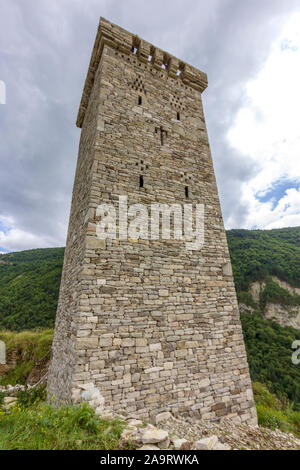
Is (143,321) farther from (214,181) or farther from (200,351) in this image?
(214,181)

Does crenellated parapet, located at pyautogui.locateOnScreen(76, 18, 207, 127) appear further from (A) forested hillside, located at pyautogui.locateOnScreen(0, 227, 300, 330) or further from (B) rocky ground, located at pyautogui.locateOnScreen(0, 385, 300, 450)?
(A) forested hillside, located at pyautogui.locateOnScreen(0, 227, 300, 330)

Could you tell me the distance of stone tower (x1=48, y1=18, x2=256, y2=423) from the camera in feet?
13.4

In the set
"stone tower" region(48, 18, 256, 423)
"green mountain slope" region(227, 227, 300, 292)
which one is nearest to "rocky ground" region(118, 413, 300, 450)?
"stone tower" region(48, 18, 256, 423)

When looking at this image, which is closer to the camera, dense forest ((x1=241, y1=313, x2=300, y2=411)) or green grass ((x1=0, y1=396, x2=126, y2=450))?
green grass ((x1=0, y1=396, x2=126, y2=450))

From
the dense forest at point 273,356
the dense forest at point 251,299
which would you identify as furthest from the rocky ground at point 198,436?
the dense forest at point 251,299

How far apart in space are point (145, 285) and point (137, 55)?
27.4 feet

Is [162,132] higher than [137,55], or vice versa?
[137,55]

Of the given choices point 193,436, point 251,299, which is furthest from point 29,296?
point 251,299

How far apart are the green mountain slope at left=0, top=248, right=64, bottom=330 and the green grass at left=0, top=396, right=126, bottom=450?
45.0 feet

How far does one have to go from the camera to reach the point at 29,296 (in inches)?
757

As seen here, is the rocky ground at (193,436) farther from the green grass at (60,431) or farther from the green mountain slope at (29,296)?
the green mountain slope at (29,296)

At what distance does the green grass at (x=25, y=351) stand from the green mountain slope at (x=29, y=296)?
5.53m

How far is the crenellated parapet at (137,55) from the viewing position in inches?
273

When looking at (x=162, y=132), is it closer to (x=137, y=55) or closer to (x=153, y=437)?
(x=137, y=55)
